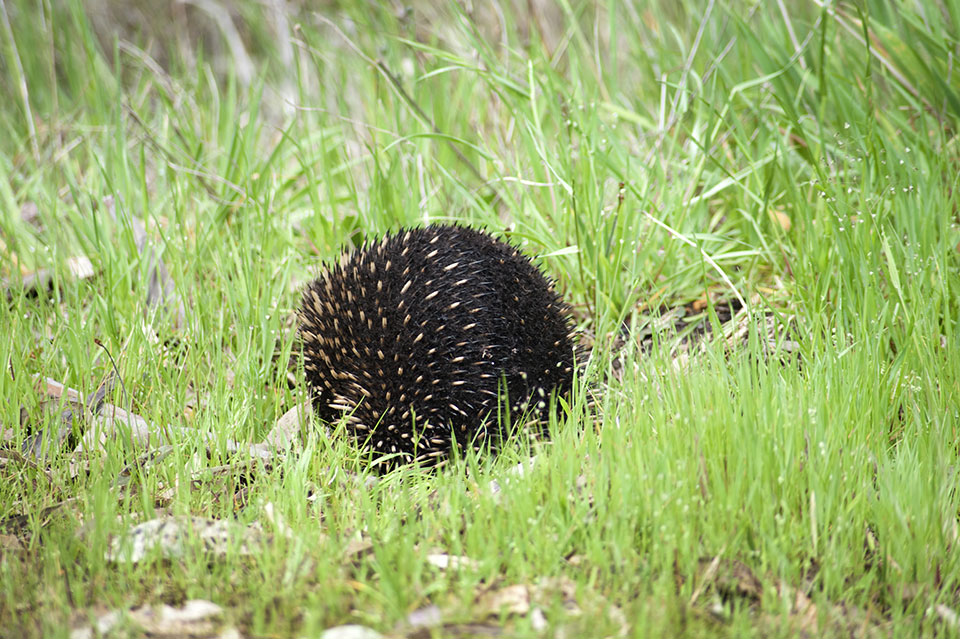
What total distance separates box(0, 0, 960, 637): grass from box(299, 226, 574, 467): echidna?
0.18m

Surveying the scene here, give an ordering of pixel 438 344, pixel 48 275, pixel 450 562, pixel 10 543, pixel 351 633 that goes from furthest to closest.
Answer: pixel 48 275 → pixel 438 344 → pixel 10 543 → pixel 450 562 → pixel 351 633

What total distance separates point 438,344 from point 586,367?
0.63 m

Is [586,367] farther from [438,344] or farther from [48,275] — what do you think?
[48,275]

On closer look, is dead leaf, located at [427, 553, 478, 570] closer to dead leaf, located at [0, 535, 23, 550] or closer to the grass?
the grass

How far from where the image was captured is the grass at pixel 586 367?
1.97 m

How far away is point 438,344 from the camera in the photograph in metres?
3.01

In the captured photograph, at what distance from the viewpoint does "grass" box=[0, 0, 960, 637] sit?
1966mm

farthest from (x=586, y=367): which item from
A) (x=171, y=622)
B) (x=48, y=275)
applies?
(x=48, y=275)

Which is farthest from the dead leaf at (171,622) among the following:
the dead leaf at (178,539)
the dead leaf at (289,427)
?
the dead leaf at (289,427)

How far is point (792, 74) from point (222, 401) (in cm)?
320

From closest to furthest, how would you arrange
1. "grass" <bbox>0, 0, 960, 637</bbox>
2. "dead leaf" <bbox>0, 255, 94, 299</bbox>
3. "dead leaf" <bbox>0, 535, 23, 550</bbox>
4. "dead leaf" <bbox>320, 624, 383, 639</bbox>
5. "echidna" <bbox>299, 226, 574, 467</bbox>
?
"dead leaf" <bbox>320, 624, 383, 639</bbox> < "grass" <bbox>0, 0, 960, 637</bbox> < "dead leaf" <bbox>0, 535, 23, 550</bbox> < "echidna" <bbox>299, 226, 574, 467</bbox> < "dead leaf" <bbox>0, 255, 94, 299</bbox>

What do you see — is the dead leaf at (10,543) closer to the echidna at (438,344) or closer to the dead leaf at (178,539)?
the dead leaf at (178,539)

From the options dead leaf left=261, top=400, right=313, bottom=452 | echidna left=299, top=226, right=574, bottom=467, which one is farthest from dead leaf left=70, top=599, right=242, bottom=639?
echidna left=299, top=226, right=574, bottom=467

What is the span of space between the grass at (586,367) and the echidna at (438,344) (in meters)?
0.18
